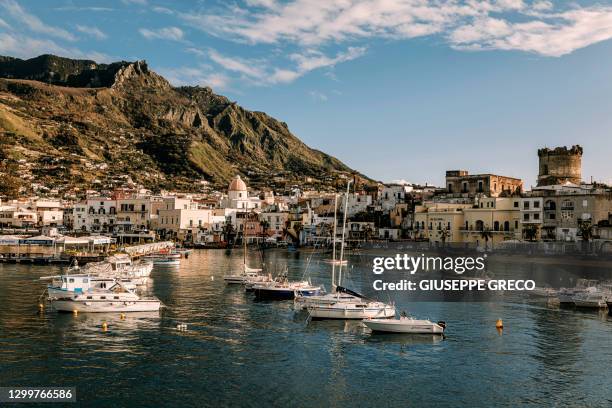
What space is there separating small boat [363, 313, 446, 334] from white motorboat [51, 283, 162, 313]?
17513 millimetres

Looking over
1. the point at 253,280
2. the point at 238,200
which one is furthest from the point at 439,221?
the point at 238,200

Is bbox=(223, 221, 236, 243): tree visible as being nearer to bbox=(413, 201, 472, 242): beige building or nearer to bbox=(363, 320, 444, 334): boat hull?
bbox=(413, 201, 472, 242): beige building

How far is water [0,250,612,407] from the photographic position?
25.6 meters

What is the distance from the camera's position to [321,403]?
24562mm

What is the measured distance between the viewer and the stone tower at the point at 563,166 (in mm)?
125000

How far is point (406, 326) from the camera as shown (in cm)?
3734

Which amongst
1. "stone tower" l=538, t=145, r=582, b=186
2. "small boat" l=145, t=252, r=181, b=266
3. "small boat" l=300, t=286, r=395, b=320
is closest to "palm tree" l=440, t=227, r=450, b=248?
"stone tower" l=538, t=145, r=582, b=186

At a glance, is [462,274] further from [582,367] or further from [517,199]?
[582,367]

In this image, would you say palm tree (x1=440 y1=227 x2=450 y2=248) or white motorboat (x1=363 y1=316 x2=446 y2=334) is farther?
palm tree (x1=440 y1=227 x2=450 y2=248)

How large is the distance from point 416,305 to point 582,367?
768 inches

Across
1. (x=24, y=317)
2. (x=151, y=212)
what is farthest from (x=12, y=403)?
(x=151, y=212)

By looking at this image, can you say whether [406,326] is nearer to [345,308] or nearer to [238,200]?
[345,308]

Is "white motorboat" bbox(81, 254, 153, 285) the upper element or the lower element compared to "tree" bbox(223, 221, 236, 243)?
lower

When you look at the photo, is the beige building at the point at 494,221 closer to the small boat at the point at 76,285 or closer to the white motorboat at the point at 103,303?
the white motorboat at the point at 103,303
